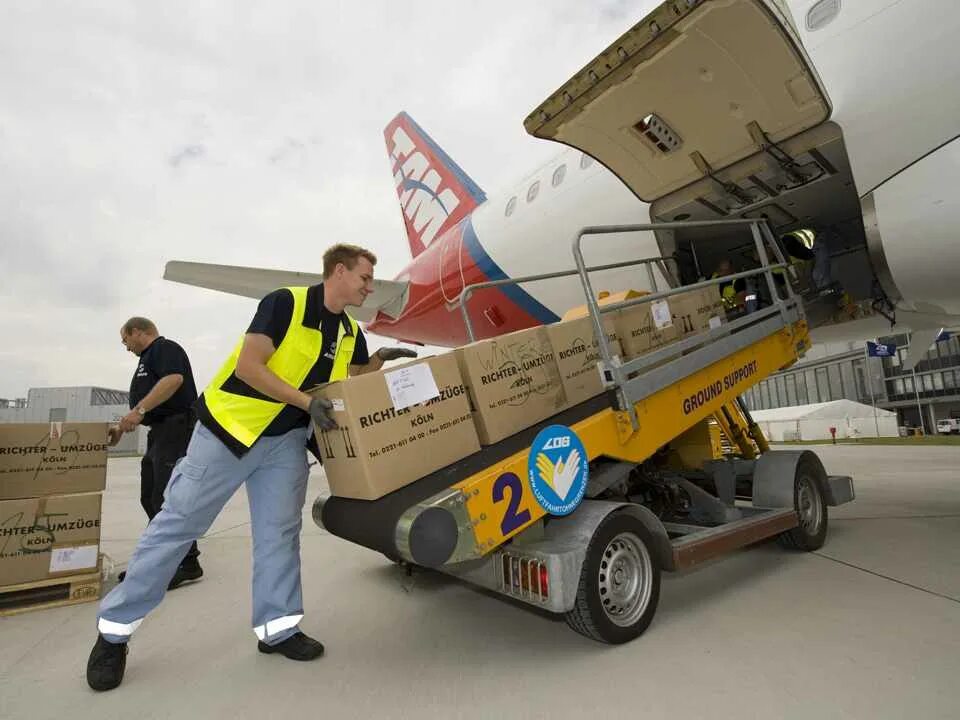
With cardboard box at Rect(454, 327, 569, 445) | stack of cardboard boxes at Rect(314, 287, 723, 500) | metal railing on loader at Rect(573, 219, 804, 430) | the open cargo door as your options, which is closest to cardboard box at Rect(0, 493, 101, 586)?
stack of cardboard boxes at Rect(314, 287, 723, 500)

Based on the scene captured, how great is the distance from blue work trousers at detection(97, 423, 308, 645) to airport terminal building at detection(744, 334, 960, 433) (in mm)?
41541

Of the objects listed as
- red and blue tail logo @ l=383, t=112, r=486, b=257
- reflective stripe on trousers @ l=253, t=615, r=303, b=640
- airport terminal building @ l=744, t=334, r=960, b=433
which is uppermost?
red and blue tail logo @ l=383, t=112, r=486, b=257

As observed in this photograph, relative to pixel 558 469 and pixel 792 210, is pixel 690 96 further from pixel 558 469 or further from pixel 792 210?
pixel 558 469

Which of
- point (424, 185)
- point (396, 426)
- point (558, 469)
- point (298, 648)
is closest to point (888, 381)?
point (424, 185)

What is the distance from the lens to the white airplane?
2.99m

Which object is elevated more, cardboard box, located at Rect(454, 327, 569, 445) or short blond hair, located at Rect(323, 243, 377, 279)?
short blond hair, located at Rect(323, 243, 377, 279)

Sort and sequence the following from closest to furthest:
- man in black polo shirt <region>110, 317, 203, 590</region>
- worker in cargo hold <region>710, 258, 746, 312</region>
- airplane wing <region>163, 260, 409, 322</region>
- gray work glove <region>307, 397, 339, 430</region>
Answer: gray work glove <region>307, 397, 339, 430</region>
man in black polo shirt <region>110, 317, 203, 590</region>
worker in cargo hold <region>710, 258, 746, 312</region>
airplane wing <region>163, 260, 409, 322</region>

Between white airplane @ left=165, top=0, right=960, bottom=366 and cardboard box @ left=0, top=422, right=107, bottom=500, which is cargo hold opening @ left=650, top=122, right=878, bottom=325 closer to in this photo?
white airplane @ left=165, top=0, right=960, bottom=366

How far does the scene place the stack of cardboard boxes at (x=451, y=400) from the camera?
2096 mm

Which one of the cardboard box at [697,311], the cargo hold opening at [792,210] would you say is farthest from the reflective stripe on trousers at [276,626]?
the cargo hold opening at [792,210]

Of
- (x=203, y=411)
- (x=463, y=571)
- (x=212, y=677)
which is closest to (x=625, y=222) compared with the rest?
(x=463, y=571)

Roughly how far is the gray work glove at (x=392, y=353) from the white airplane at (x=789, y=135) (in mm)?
1776

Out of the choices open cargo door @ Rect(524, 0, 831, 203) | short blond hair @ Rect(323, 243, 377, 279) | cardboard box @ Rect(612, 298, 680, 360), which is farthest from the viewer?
cardboard box @ Rect(612, 298, 680, 360)

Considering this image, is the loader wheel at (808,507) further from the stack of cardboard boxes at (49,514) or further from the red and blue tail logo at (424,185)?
the red and blue tail logo at (424,185)
